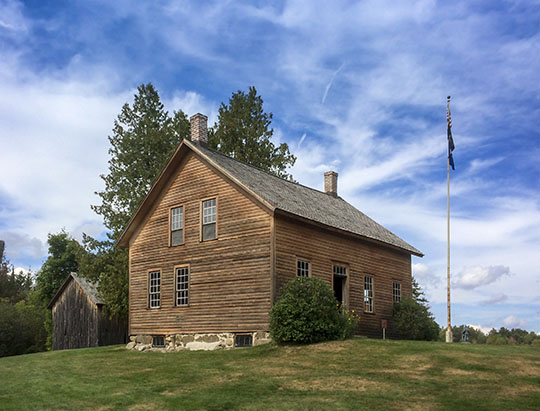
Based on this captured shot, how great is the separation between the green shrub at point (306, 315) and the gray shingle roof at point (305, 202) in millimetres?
3098

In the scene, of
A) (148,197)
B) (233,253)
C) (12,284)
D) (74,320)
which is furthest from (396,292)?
(12,284)

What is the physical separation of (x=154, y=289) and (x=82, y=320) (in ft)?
47.2

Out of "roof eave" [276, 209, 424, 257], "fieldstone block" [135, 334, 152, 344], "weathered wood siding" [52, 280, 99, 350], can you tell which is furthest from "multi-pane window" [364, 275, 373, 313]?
"weathered wood siding" [52, 280, 99, 350]

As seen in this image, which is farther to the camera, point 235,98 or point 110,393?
point 235,98

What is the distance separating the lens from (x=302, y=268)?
23.5 metres

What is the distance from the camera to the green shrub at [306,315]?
20359 mm

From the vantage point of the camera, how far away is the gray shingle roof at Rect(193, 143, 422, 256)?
77.5 feet

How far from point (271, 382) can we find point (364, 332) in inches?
487

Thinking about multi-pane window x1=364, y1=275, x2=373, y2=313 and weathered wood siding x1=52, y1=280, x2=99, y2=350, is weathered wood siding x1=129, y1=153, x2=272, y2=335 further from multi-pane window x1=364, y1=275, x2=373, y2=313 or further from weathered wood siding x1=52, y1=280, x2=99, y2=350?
weathered wood siding x1=52, y1=280, x2=99, y2=350

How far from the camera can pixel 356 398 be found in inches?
508

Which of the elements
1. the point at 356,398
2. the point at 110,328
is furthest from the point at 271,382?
the point at 110,328

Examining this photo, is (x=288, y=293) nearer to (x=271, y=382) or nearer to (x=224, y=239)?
(x=224, y=239)

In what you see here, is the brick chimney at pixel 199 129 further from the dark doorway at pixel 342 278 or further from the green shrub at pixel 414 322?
the green shrub at pixel 414 322

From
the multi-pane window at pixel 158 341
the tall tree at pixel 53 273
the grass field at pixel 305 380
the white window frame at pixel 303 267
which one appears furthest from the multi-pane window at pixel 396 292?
the tall tree at pixel 53 273
